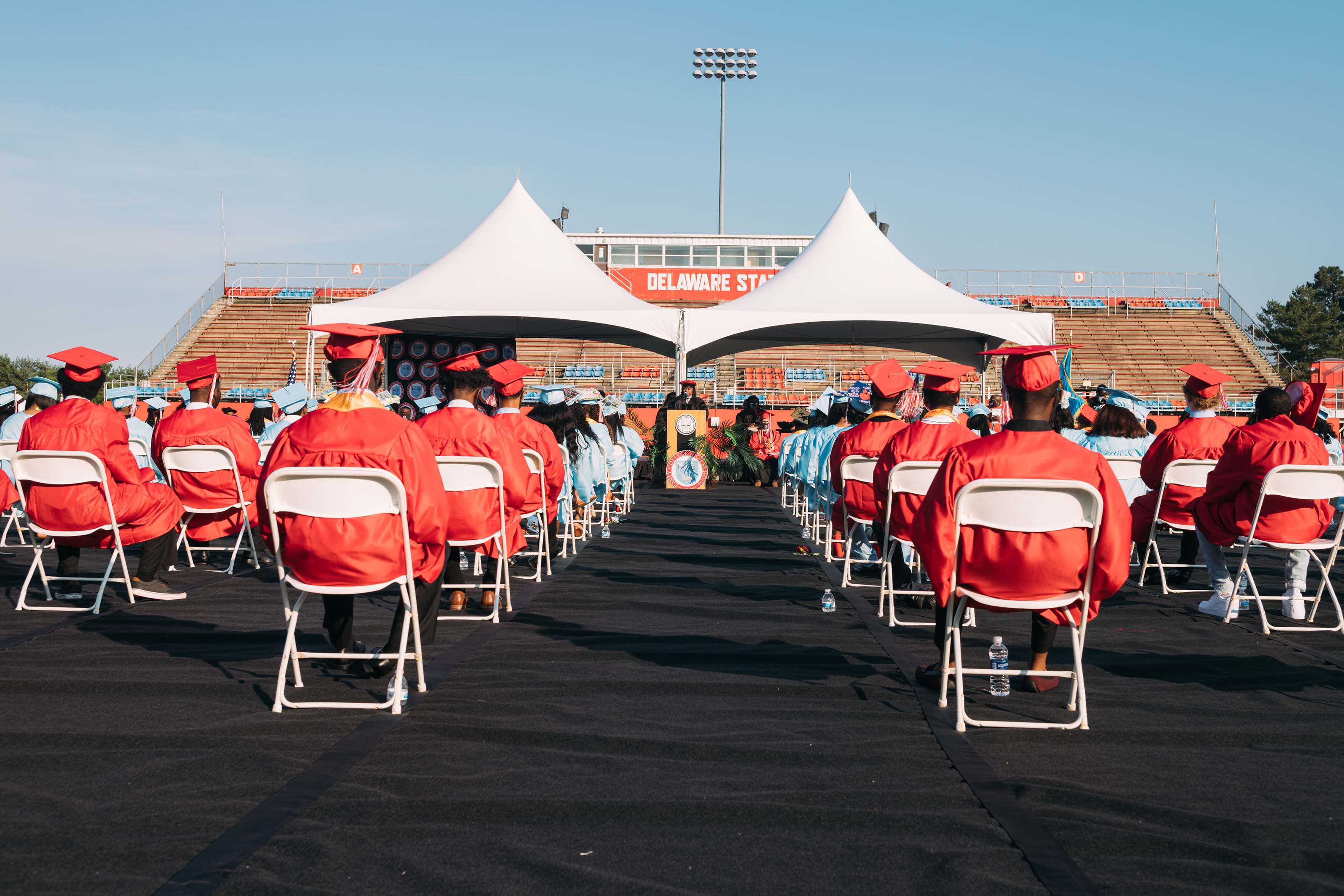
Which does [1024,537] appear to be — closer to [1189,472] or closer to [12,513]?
[1189,472]

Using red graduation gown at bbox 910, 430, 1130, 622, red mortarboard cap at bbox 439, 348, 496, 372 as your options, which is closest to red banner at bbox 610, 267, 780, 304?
red mortarboard cap at bbox 439, 348, 496, 372

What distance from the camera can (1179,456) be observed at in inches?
281

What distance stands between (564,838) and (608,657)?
2.17 m

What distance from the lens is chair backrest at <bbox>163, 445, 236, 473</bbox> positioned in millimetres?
7250

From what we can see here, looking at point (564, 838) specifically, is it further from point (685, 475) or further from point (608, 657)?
point (685, 475)

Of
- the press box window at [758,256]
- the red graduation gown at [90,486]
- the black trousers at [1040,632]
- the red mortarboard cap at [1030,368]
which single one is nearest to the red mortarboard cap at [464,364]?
the red graduation gown at [90,486]

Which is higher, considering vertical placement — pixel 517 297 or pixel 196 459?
pixel 517 297

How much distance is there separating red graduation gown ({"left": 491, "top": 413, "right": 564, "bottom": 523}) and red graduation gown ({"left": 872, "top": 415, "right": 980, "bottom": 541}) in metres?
2.08

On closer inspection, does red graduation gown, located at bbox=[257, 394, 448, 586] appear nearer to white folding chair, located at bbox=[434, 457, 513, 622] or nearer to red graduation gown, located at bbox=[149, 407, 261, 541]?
white folding chair, located at bbox=[434, 457, 513, 622]

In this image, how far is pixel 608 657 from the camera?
4805mm

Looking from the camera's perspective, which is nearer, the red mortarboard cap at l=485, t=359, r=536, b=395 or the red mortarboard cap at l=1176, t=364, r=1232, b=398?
the red mortarboard cap at l=1176, t=364, r=1232, b=398

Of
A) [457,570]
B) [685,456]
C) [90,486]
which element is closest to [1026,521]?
[457,570]

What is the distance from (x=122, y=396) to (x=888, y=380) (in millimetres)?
7272

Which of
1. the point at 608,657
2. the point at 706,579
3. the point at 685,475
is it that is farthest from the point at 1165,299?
the point at 608,657
